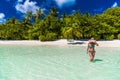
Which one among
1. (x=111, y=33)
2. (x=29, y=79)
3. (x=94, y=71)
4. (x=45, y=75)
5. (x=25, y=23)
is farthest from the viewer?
(x=25, y=23)

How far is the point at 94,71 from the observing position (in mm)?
14484

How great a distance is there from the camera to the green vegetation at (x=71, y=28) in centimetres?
4694

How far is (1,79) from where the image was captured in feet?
41.4

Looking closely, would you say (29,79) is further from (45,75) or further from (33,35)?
(33,35)

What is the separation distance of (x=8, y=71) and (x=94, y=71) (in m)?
4.63

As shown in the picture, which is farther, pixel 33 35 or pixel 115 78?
pixel 33 35

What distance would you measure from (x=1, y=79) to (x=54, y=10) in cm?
4600

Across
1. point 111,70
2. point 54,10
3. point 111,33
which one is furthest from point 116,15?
point 111,70

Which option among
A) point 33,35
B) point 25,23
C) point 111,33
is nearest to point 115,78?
point 111,33

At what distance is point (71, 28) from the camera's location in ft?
156

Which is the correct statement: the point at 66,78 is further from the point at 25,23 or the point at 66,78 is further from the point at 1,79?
Result: the point at 25,23

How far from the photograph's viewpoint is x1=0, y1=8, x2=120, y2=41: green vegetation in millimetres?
46938

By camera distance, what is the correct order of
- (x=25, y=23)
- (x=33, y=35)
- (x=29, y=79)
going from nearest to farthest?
(x=29, y=79)
(x=33, y=35)
(x=25, y=23)

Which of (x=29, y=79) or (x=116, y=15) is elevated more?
(x=116, y=15)
